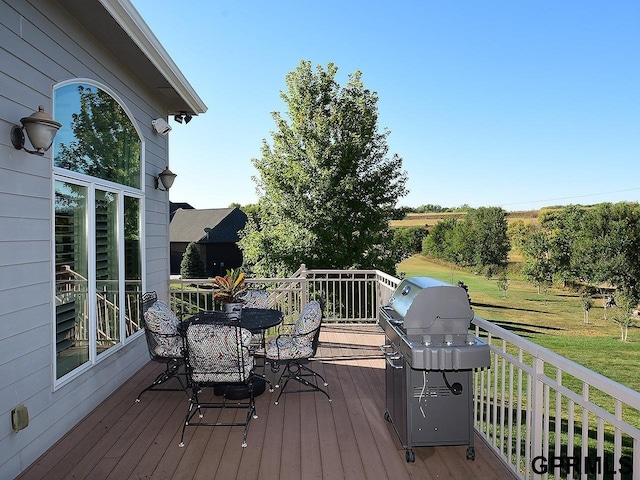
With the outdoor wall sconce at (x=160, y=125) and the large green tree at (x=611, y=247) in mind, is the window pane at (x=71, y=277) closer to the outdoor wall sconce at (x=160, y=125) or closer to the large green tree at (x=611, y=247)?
the outdoor wall sconce at (x=160, y=125)

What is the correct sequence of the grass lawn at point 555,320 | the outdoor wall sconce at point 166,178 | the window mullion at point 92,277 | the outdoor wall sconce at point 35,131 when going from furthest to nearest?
the grass lawn at point 555,320
the outdoor wall sconce at point 166,178
the window mullion at point 92,277
the outdoor wall sconce at point 35,131

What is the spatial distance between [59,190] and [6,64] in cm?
101

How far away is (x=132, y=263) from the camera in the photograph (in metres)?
5.16

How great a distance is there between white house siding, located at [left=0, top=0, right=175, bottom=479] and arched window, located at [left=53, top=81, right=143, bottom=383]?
0.16 metres

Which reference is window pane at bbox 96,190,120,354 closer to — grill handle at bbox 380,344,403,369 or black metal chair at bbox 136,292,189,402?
black metal chair at bbox 136,292,189,402

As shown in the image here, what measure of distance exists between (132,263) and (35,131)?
241cm

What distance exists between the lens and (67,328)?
3.65m

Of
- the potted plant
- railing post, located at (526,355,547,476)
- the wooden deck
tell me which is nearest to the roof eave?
the potted plant

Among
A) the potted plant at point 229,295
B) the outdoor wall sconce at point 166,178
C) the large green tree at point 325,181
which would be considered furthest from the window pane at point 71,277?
the large green tree at point 325,181

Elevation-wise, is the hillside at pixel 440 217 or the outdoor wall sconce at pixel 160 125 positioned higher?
the outdoor wall sconce at pixel 160 125

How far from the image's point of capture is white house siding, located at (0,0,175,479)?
2.84 m

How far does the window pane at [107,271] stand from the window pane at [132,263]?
28 cm

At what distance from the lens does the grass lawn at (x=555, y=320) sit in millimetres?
20641

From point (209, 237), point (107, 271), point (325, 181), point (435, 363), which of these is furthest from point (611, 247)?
point (107, 271)
